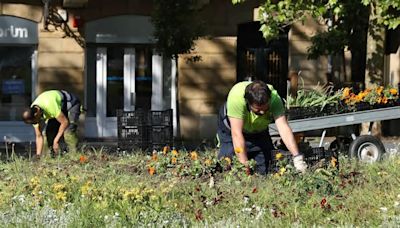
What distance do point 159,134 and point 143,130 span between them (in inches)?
13.1

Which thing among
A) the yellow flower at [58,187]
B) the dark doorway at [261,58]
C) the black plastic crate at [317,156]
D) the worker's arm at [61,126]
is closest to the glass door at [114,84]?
the dark doorway at [261,58]

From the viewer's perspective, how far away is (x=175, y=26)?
49.3ft

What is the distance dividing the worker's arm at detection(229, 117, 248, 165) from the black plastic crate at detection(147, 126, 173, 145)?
5161mm

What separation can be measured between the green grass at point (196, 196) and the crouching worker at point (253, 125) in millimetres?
245

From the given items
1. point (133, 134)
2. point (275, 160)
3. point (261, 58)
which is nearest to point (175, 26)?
point (133, 134)

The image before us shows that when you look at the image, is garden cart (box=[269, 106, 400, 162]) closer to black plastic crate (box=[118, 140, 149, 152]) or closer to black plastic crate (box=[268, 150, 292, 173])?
black plastic crate (box=[118, 140, 149, 152])

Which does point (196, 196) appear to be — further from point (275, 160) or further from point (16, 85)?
point (16, 85)

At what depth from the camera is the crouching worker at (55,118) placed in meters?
9.89

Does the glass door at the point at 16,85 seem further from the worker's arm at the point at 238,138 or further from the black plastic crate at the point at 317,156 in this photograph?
the worker's arm at the point at 238,138

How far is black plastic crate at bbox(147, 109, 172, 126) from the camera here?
12.2 meters

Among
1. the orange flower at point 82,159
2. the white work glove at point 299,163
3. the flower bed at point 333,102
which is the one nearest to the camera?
the white work glove at point 299,163

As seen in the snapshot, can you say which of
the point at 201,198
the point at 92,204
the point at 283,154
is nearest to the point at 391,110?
the point at 283,154

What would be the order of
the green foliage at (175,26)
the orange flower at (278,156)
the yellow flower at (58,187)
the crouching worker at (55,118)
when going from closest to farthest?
the yellow flower at (58,187)
the orange flower at (278,156)
the crouching worker at (55,118)
the green foliage at (175,26)

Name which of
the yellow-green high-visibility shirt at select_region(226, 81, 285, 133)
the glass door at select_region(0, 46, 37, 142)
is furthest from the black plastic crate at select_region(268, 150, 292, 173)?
the glass door at select_region(0, 46, 37, 142)
